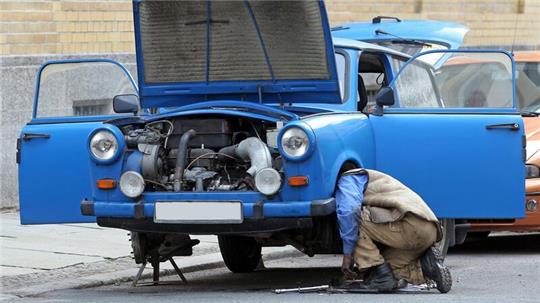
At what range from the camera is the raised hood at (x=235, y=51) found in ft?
31.0

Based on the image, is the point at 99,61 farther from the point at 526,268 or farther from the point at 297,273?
the point at 526,268

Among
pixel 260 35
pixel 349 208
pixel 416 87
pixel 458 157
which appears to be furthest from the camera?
pixel 416 87

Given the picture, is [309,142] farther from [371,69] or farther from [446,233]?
[371,69]

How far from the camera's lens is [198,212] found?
8891mm

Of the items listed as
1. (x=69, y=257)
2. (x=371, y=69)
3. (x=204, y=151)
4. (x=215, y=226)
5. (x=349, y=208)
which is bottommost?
(x=69, y=257)

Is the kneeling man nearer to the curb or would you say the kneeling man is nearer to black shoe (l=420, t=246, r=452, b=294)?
black shoe (l=420, t=246, r=452, b=294)

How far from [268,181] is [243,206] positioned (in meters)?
0.23

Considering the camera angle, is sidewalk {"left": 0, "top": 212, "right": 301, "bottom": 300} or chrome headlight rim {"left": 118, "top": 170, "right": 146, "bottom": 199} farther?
sidewalk {"left": 0, "top": 212, "right": 301, "bottom": 300}

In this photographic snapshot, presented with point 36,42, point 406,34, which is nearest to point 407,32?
point 406,34

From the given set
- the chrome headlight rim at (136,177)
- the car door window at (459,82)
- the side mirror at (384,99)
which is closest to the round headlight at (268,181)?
the chrome headlight rim at (136,177)

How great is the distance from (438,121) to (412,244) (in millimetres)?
1113

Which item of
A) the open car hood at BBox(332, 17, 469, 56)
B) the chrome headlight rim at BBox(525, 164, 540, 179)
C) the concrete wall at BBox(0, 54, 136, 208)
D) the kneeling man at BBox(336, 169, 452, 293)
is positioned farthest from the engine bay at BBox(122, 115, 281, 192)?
the concrete wall at BBox(0, 54, 136, 208)

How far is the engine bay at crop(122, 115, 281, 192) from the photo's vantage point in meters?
9.02

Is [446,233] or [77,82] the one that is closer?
[446,233]
